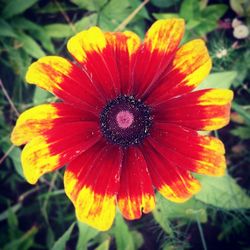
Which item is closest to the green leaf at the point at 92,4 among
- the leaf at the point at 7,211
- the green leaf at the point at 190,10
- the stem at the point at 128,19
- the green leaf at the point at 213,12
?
the stem at the point at 128,19

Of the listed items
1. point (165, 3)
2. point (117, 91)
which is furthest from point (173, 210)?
point (165, 3)

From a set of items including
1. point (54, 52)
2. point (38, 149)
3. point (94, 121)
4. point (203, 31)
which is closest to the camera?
point (38, 149)

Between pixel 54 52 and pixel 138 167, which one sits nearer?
pixel 138 167

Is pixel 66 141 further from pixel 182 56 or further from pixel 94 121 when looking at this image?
pixel 182 56

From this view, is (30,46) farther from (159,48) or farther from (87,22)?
(159,48)

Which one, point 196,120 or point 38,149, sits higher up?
point 38,149

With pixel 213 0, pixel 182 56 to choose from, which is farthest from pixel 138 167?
pixel 213 0
